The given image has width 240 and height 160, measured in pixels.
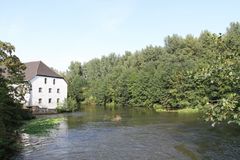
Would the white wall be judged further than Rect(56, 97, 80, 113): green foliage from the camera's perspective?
No

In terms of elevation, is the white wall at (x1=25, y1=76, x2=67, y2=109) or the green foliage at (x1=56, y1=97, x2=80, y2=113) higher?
the white wall at (x1=25, y1=76, x2=67, y2=109)

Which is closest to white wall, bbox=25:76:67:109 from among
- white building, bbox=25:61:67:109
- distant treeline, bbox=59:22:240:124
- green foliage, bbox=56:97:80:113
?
white building, bbox=25:61:67:109

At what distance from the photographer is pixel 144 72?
8662 cm

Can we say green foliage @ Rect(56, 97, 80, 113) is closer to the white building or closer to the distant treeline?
the distant treeline

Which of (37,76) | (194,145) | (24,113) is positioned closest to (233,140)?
(194,145)

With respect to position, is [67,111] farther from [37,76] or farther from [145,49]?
[145,49]

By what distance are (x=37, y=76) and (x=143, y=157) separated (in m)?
41.1

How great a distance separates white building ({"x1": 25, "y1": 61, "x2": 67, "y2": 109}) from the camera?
58.3 metres

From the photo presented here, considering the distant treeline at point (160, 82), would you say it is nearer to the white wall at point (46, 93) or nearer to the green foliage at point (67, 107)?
the green foliage at point (67, 107)

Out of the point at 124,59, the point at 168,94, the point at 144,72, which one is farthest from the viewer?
the point at 124,59

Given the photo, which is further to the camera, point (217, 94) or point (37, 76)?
point (217, 94)

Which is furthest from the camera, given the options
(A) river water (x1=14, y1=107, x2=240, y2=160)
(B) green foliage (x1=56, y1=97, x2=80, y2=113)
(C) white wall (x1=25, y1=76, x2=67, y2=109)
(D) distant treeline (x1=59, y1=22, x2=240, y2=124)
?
(D) distant treeline (x1=59, y1=22, x2=240, y2=124)

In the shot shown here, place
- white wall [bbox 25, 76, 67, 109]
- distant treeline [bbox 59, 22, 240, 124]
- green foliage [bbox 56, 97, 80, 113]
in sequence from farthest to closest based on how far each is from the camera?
distant treeline [bbox 59, 22, 240, 124], green foliage [bbox 56, 97, 80, 113], white wall [bbox 25, 76, 67, 109]

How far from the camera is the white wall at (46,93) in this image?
191 feet
